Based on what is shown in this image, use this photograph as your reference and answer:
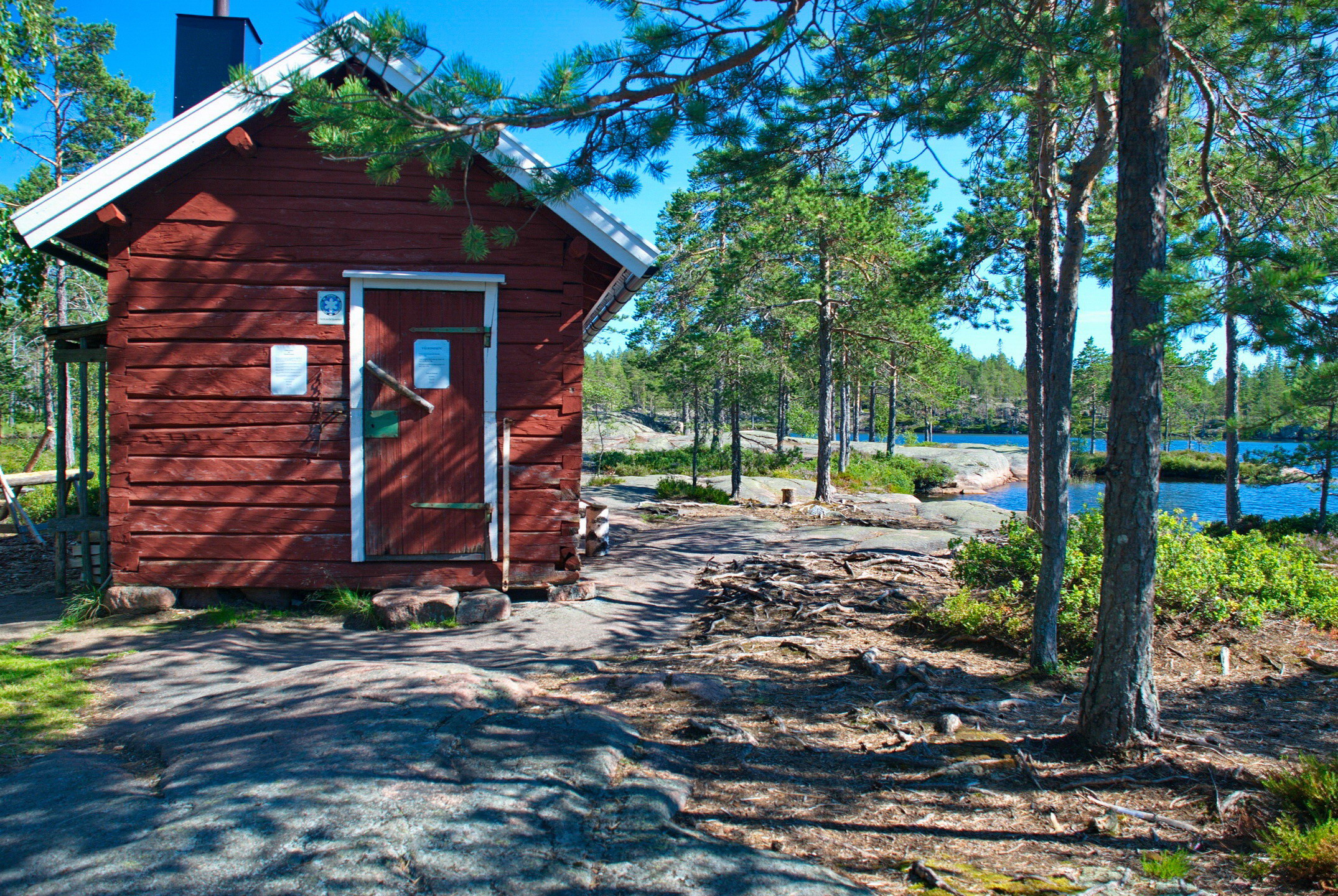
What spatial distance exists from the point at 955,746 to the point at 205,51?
10164 mm

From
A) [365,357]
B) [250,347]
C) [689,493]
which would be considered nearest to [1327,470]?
[689,493]

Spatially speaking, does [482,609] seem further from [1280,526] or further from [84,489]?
[1280,526]

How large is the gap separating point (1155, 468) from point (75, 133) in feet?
94.8

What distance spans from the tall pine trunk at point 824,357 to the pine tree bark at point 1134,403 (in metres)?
12.7

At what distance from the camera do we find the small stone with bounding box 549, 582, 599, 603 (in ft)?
25.5

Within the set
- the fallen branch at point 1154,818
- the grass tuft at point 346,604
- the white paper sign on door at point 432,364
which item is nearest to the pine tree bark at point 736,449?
the white paper sign on door at point 432,364

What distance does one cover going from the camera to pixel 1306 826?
324 cm

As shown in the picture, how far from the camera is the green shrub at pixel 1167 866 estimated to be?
2971mm

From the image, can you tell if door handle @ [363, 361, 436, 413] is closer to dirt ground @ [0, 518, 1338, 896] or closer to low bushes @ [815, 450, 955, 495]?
dirt ground @ [0, 518, 1338, 896]

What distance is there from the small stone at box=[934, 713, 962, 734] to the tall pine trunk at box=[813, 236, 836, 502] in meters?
12.9

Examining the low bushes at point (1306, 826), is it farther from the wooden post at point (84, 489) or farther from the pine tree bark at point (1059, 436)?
the wooden post at point (84, 489)

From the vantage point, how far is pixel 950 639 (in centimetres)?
671

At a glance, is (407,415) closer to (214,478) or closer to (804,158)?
(214,478)

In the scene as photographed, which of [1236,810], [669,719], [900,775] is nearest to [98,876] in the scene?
[669,719]
